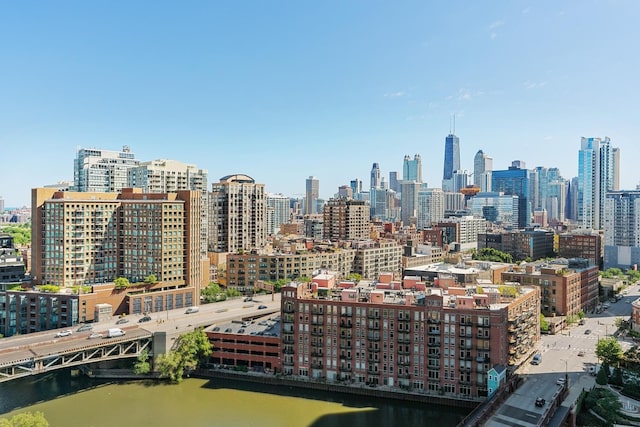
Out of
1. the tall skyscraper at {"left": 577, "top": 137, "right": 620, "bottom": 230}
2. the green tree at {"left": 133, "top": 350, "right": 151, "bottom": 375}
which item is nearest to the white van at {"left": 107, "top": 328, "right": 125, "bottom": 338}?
the green tree at {"left": 133, "top": 350, "right": 151, "bottom": 375}

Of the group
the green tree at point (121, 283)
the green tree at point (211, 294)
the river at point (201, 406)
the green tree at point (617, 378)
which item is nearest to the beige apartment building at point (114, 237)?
the green tree at point (121, 283)

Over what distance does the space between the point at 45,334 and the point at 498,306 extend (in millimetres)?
48868

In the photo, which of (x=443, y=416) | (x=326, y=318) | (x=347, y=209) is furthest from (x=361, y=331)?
(x=347, y=209)

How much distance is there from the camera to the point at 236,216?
11381cm

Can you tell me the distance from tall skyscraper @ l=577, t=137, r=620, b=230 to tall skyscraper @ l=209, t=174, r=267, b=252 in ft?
397

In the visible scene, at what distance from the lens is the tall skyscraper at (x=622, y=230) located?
4734 inches

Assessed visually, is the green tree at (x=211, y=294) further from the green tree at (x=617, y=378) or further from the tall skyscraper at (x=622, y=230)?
the tall skyscraper at (x=622, y=230)

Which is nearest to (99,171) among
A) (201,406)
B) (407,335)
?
(201,406)

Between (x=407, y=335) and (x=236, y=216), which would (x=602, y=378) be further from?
(x=236, y=216)

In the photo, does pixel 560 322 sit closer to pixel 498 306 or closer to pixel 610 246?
pixel 498 306

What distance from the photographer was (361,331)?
50.1 metres

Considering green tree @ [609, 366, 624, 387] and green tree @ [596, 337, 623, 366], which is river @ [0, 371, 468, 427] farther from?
green tree @ [596, 337, 623, 366]

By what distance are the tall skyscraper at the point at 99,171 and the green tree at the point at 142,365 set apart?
72.8 metres

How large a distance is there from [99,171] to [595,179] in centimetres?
15920
